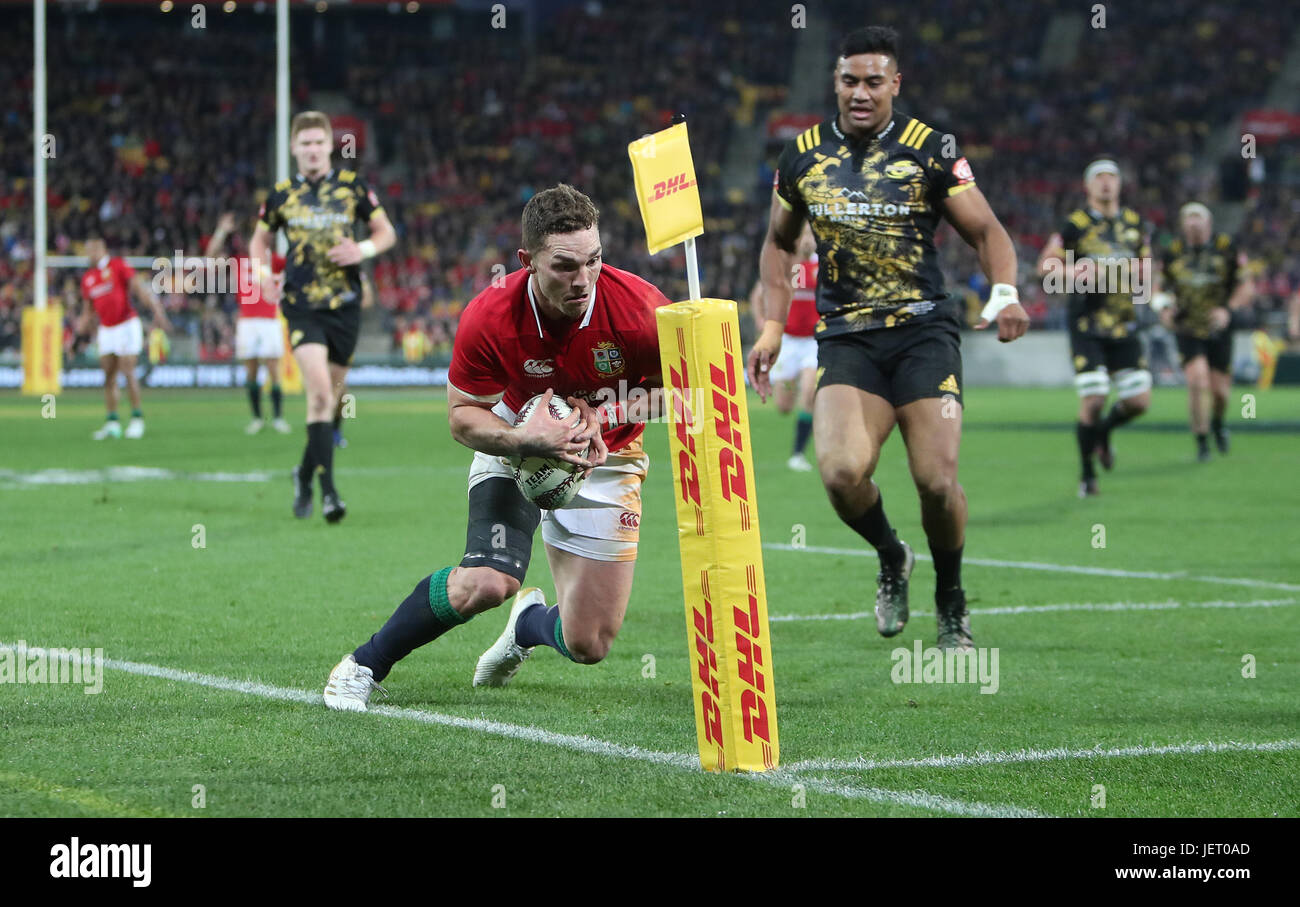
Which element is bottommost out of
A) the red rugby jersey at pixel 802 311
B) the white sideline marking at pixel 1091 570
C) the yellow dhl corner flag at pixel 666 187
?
the white sideline marking at pixel 1091 570

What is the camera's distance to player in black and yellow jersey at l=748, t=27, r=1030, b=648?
6398 millimetres

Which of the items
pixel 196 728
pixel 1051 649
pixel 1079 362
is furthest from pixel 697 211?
pixel 1079 362

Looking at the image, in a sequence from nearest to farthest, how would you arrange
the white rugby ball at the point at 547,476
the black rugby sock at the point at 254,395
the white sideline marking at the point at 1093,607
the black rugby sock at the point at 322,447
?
the white rugby ball at the point at 547,476 < the white sideline marking at the point at 1093,607 < the black rugby sock at the point at 322,447 < the black rugby sock at the point at 254,395

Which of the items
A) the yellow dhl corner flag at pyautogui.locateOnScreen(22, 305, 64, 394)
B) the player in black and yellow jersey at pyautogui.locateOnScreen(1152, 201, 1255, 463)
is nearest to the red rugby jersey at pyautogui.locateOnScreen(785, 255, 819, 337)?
the player in black and yellow jersey at pyautogui.locateOnScreen(1152, 201, 1255, 463)

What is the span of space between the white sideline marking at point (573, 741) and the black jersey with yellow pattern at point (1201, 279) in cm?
1230

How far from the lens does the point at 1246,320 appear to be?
110 ft

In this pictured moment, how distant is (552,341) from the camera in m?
4.97

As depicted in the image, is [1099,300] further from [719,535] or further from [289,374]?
[289,374]

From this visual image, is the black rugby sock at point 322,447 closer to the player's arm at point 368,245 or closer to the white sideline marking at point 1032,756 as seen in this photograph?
the player's arm at point 368,245

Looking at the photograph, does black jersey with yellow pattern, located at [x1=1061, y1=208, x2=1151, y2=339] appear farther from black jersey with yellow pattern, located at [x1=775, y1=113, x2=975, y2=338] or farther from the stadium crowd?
the stadium crowd

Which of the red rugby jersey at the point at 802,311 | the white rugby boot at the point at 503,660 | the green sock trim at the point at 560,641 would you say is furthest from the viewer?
the red rugby jersey at the point at 802,311

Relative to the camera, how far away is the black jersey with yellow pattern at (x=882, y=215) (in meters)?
6.47

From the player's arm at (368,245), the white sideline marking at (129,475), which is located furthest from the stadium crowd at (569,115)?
the player's arm at (368,245)

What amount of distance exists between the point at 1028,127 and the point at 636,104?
10682 millimetres
